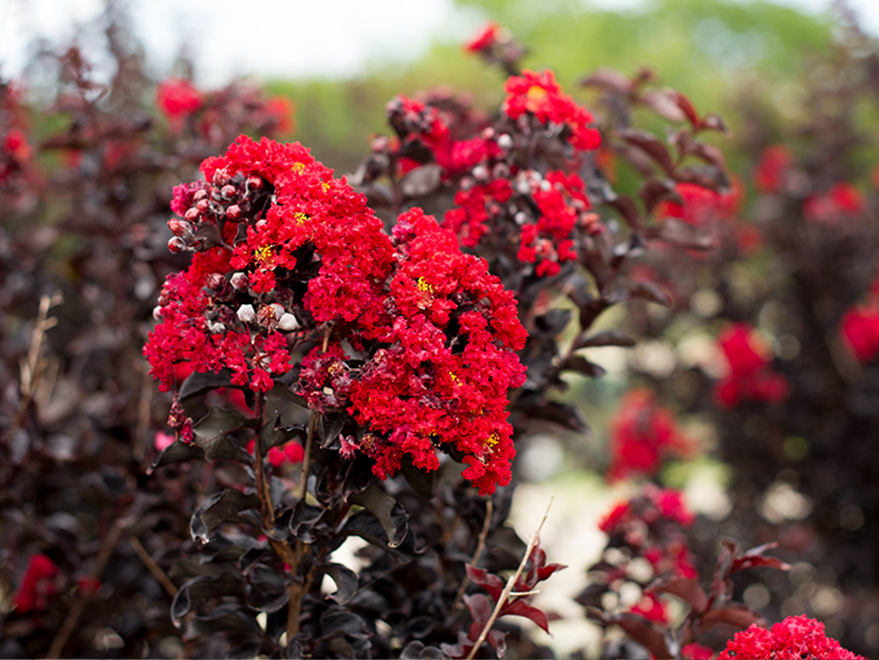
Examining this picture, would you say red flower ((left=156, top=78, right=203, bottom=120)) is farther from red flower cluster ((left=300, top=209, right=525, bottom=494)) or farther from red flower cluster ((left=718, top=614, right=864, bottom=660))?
red flower cluster ((left=718, top=614, right=864, bottom=660))

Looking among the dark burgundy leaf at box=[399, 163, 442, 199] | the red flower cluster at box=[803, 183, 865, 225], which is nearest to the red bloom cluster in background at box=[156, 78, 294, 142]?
the dark burgundy leaf at box=[399, 163, 442, 199]

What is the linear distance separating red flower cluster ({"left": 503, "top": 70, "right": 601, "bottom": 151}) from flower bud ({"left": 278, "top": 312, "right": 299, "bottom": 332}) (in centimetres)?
62

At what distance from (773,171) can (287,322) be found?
414 centimetres

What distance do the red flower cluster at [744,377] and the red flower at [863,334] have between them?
376 mm

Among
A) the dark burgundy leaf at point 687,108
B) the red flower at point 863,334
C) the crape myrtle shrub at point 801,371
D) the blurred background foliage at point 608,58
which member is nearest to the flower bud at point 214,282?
the dark burgundy leaf at point 687,108

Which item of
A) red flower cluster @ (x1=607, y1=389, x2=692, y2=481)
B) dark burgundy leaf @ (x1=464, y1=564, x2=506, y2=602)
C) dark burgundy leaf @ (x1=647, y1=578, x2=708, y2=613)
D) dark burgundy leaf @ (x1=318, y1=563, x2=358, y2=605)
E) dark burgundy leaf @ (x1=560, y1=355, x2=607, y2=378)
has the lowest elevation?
red flower cluster @ (x1=607, y1=389, x2=692, y2=481)

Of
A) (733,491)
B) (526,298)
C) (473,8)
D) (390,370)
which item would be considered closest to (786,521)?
(733,491)

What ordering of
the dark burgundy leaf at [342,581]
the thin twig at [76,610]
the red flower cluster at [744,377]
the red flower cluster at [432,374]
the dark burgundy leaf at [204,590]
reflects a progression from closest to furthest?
the red flower cluster at [432,374], the dark burgundy leaf at [342,581], the dark burgundy leaf at [204,590], the thin twig at [76,610], the red flower cluster at [744,377]

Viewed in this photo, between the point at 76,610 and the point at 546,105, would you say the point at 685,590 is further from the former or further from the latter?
the point at 76,610

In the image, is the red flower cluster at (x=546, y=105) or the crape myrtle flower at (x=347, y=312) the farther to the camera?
the red flower cluster at (x=546, y=105)

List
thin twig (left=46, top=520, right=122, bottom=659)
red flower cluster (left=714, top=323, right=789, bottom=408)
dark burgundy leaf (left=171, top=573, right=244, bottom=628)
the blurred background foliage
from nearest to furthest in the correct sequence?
1. dark burgundy leaf (left=171, top=573, right=244, bottom=628)
2. thin twig (left=46, top=520, right=122, bottom=659)
3. red flower cluster (left=714, top=323, right=789, bottom=408)
4. the blurred background foliage

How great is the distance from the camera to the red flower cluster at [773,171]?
412cm

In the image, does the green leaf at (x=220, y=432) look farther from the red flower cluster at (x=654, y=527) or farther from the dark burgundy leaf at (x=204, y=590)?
the red flower cluster at (x=654, y=527)

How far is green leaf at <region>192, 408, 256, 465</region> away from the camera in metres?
0.96
